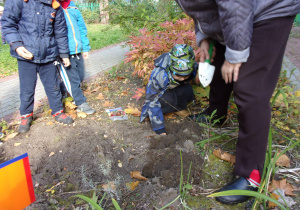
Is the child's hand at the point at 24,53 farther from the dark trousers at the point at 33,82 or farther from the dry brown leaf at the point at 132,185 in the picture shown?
the dry brown leaf at the point at 132,185

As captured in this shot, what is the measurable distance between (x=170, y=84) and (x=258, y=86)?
125 centimetres

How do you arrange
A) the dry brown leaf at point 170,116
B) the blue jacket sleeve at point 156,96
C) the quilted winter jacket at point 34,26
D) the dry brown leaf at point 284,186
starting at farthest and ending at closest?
the dry brown leaf at point 170,116 → the blue jacket sleeve at point 156,96 → the quilted winter jacket at point 34,26 → the dry brown leaf at point 284,186

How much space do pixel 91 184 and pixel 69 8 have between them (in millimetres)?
2497

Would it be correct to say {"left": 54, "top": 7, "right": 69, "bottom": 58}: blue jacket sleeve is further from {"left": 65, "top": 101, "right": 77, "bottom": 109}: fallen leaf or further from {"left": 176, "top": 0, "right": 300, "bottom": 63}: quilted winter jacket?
{"left": 176, "top": 0, "right": 300, "bottom": 63}: quilted winter jacket

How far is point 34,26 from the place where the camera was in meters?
2.51

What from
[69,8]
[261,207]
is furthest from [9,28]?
[261,207]

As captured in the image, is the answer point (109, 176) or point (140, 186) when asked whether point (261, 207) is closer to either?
point (140, 186)

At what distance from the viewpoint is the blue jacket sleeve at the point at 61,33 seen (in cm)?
270

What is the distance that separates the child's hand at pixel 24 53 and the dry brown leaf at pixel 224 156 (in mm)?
2241

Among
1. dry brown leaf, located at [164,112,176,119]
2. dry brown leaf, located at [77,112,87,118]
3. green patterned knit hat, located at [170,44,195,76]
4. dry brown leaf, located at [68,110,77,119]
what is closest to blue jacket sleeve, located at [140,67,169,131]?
green patterned knit hat, located at [170,44,195,76]

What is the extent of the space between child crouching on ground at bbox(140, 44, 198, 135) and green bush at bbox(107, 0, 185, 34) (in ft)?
5.67

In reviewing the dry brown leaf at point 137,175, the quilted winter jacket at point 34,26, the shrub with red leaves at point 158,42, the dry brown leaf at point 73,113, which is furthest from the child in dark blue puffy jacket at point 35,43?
the dry brown leaf at point 137,175

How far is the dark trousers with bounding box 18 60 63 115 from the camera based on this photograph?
2611 millimetres

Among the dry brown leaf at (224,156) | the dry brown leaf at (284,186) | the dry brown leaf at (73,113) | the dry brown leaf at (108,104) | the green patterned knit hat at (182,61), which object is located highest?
the green patterned knit hat at (182,61)
